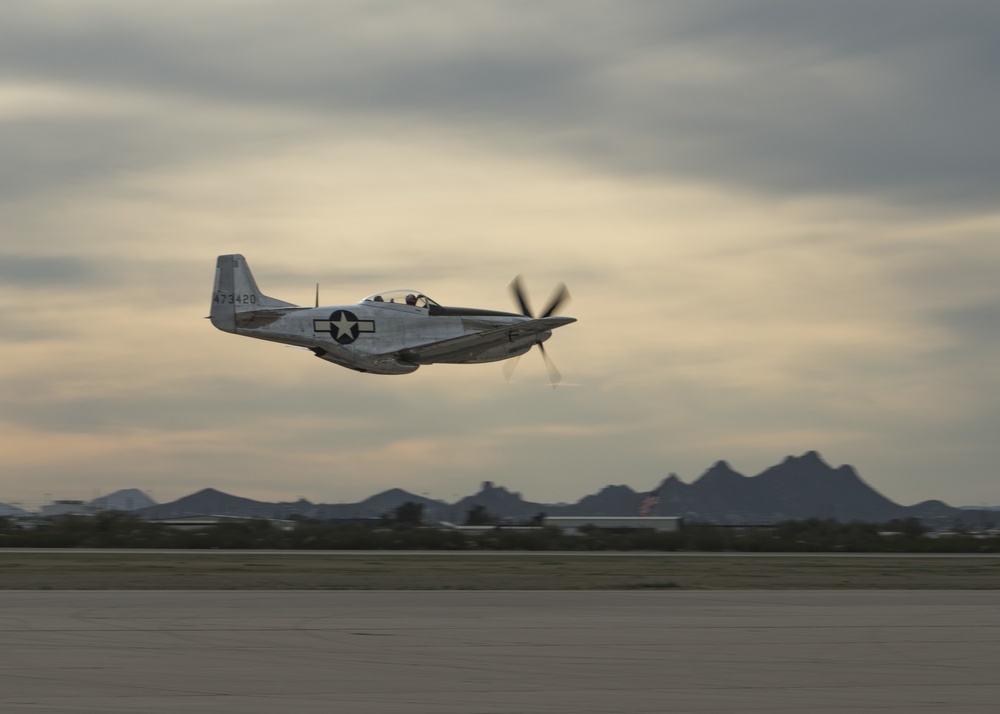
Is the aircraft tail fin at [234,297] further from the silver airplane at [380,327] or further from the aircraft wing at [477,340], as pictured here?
the aircraft wing at [477,340]

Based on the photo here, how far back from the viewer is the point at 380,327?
1970 inches

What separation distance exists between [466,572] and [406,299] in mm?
12365

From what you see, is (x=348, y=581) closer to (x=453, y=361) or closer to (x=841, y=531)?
(x=453, y=361)

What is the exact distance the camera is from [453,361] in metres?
51.7

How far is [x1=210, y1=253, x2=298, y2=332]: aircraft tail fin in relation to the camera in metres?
50.8

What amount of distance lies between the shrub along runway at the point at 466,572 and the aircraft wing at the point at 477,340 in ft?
30.6

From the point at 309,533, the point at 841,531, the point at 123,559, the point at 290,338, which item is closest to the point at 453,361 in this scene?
the point at 290,338
